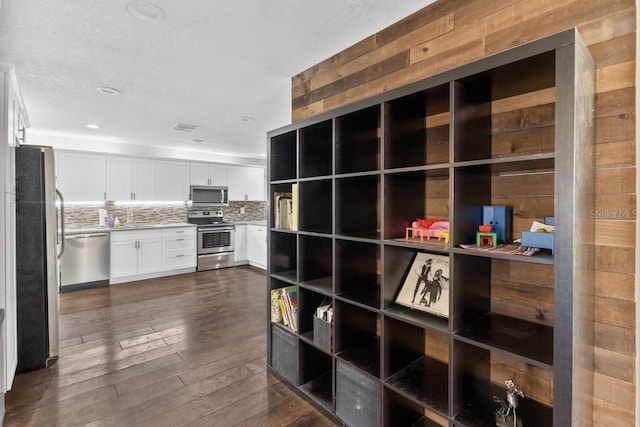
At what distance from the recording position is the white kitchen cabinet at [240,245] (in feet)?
21.7

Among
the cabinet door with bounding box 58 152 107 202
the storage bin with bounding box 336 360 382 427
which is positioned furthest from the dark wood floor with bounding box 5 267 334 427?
the cabinet door with bounding box 58 152 107 202

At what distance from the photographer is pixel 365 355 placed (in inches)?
73.9

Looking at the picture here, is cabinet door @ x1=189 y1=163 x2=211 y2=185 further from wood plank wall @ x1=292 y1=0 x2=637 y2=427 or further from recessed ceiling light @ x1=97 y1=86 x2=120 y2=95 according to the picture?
wood plank wall @ x1=292 y1=0 x2=637 y2=427

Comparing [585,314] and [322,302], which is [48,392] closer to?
[322,302]

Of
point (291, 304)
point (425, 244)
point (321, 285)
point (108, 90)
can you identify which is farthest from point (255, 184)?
point (425, 244)

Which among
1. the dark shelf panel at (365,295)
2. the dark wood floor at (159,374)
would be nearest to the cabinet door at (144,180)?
the dark wood floor at (159,374)

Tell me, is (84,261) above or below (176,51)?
below

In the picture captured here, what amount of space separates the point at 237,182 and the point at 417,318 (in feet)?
19.6

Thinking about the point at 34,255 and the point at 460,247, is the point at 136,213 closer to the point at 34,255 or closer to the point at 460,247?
the point at 34,255

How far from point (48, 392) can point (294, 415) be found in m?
1.83

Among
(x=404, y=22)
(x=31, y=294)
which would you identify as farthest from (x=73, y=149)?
(x=404, y=22)

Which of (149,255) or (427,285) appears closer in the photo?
(427,285)

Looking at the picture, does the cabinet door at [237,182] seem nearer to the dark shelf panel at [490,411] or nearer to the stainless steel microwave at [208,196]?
the stainless steel microwave at [208,196]

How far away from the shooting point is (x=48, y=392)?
2275mm
